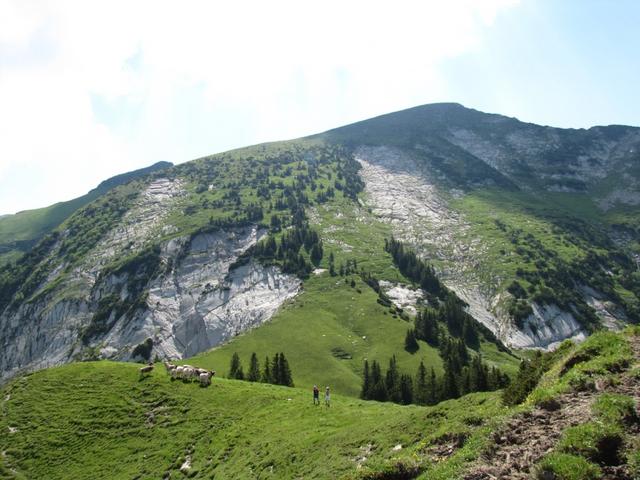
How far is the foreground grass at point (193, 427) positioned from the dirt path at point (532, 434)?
8.81 feet

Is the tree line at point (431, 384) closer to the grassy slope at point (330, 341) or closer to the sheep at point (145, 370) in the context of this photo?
the grassy slope at point (330, 341)

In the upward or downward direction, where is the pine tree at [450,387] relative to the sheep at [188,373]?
downward

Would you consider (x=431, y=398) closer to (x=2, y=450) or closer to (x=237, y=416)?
(x=237, y=416)

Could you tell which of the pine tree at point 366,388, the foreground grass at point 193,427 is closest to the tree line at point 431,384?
the pine tree at point 366,388

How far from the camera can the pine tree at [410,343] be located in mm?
118500

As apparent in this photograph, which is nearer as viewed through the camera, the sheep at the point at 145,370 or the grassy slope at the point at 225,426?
the grassy slope at the point at 225,426

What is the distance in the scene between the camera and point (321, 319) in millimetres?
137000

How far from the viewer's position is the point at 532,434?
57.4 feet

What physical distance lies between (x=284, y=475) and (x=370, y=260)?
166 m

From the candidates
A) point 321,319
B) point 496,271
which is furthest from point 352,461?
point 496,271

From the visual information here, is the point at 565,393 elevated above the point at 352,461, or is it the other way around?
the point at 565,393

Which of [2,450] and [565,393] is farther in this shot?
[2,450]

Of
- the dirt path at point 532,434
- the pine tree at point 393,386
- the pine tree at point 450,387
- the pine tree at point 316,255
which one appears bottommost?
the pine tree at point 393,386

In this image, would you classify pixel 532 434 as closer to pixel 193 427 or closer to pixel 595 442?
pixel 595 442
